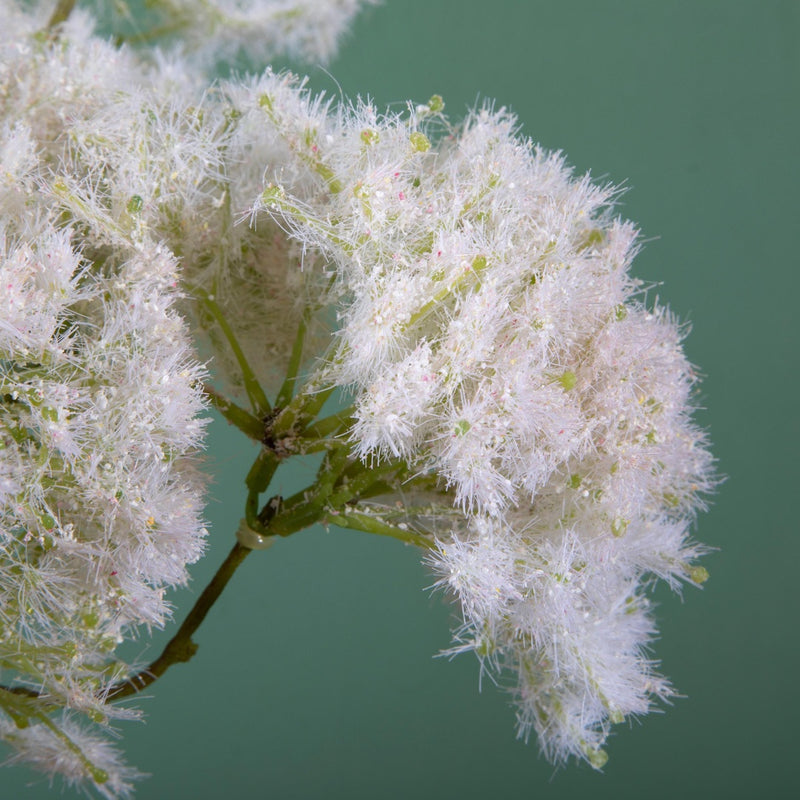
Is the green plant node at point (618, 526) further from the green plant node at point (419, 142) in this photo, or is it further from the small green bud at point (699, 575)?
the green plant node at point (419, 142)

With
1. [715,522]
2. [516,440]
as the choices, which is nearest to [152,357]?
[516,440]

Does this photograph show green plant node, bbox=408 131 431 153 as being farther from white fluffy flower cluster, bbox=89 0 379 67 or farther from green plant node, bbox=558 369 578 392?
white fluffy flower cluster, bbox=89 0 379 67

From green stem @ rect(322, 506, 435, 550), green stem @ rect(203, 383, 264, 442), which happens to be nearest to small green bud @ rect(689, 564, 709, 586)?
green stem @ rect(322, 506, 435, 550)

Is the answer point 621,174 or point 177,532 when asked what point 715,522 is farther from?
point 177,532

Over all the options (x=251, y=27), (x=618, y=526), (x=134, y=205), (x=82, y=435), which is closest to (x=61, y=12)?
(x=251, y=27)

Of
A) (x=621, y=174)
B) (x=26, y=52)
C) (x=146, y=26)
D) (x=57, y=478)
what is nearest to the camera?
(x=57, y=478)

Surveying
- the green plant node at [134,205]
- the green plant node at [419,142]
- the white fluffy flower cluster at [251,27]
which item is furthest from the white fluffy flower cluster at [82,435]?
the white fluffy flower cluster at [251,27]

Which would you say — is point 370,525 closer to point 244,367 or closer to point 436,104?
point 244,367
